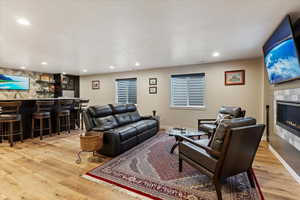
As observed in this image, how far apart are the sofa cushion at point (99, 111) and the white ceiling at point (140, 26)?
4.67 ft

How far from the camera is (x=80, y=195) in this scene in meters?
1.85

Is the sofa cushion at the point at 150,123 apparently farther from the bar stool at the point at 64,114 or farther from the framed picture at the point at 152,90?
the bar stool at the point at 64,114

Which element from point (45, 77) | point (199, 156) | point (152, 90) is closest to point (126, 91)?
point (152, 90)

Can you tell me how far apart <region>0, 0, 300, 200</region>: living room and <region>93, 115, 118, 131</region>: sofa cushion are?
2 centimetres

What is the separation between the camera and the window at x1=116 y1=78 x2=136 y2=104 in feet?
Answer: 21.6

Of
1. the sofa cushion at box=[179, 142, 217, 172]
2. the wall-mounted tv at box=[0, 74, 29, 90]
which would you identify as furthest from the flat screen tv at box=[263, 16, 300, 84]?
the wall-mounted tv at box=[0, 74, 29, 90]

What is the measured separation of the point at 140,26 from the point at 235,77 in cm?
361

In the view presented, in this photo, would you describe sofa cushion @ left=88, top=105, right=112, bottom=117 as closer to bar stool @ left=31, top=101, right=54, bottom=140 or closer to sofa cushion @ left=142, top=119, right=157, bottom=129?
sofa cushion @ left=142, top=119, right=157, bottom=129

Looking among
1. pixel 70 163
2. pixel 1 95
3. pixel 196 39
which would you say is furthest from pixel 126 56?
pixel 1 95

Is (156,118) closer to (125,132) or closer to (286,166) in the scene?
(125,132)

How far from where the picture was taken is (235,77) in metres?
4.68

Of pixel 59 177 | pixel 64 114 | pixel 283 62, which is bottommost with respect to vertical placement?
pixel 59 177

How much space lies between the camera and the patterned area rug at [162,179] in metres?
1.86

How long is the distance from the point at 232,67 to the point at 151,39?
3071 millimetres
